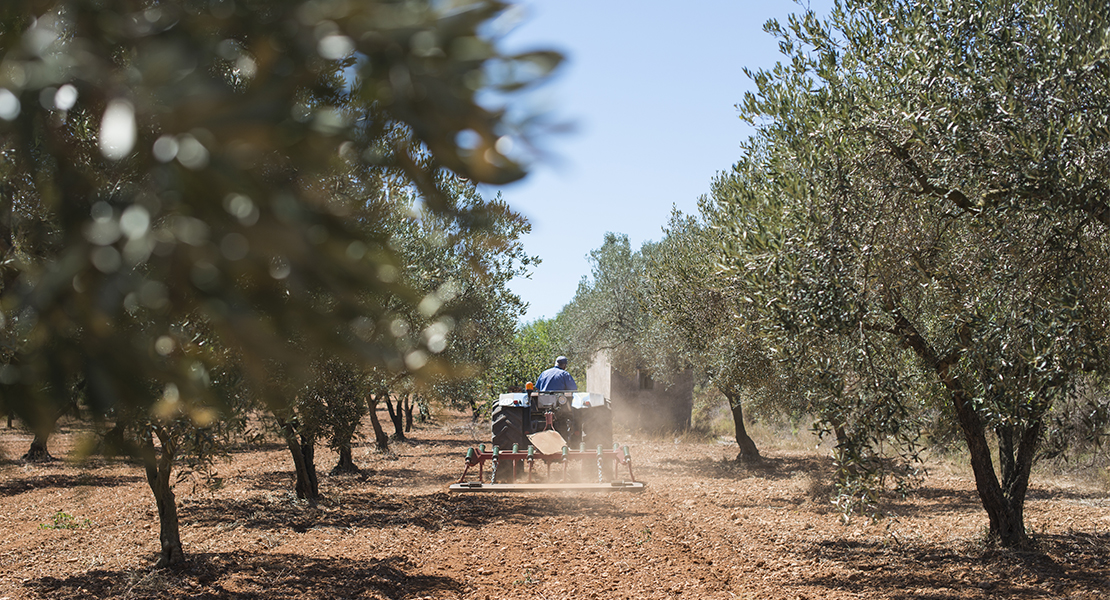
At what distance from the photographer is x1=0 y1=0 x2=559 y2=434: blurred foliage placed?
0.98 m

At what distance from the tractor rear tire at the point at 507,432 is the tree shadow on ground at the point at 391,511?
1720mm

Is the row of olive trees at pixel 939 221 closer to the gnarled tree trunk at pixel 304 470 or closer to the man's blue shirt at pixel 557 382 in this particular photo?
the gnarled tree trunk at pixel 304 470

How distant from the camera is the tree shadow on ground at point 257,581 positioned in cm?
853

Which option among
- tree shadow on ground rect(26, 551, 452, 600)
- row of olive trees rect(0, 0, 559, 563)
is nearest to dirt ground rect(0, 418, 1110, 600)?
tree shadow on ground rect(26, 551, 452, 600)

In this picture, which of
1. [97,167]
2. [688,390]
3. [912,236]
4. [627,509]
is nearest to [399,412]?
[688,390]

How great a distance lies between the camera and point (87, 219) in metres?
1.14

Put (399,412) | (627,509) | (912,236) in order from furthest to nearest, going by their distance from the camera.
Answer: (399,412), (627,509), (912,236)

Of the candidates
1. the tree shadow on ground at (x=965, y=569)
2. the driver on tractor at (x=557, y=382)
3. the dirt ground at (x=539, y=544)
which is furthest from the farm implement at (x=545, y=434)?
the tree shadow on ground at (x=965, y=569)

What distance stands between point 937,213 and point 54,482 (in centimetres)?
1847

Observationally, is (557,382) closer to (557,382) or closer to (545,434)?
(557,382)

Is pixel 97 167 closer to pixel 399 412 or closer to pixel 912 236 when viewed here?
pixel 912 236

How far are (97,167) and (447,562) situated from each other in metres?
9.52

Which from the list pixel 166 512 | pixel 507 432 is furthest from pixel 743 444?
pixel 166 512

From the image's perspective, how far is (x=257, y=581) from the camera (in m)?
9.09
